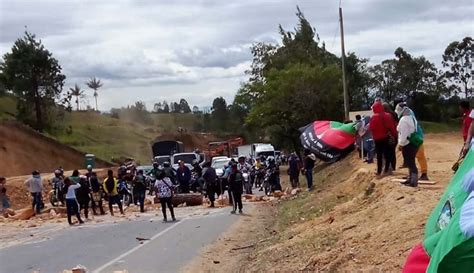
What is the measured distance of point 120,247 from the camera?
15078mm

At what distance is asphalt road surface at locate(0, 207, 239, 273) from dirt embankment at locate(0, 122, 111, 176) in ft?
127

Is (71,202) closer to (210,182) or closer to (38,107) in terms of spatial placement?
(210,182)

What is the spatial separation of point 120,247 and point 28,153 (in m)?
46.0

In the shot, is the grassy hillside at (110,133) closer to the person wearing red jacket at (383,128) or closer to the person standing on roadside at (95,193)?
the person standing on roadside at (95,193)

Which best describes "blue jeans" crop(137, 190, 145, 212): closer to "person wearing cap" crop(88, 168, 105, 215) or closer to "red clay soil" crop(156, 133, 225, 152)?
"person wearing cap" crop(88, 168, 105, 215)

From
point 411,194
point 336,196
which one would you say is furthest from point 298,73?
point 411,194

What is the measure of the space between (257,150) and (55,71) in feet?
86.9

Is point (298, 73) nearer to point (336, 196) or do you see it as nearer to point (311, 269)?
point (336, 196)

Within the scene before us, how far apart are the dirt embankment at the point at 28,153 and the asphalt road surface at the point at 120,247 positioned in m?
38.6

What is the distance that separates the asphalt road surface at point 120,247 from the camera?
12.8 metres

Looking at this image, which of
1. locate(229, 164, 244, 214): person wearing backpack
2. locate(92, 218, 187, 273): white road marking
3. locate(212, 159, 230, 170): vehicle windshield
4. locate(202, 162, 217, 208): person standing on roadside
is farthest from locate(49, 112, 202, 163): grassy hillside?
locate(92, 218, 187, 273): white road marking

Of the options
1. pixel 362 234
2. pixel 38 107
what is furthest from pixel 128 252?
pixel 38 107

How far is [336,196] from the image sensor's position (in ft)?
63.3

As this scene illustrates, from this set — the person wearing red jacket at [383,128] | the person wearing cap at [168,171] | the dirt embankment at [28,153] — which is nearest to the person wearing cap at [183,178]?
the person wearing cap at [168,171]
